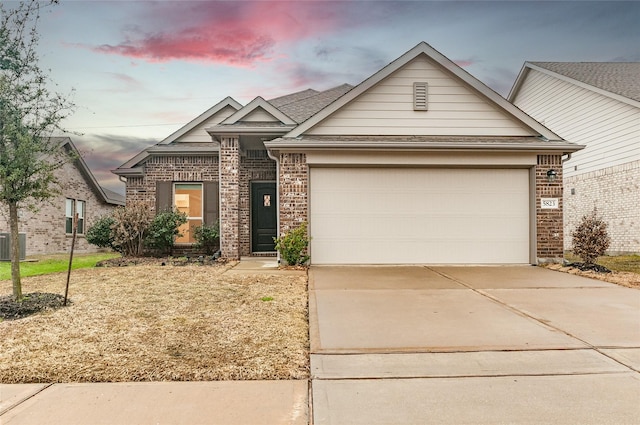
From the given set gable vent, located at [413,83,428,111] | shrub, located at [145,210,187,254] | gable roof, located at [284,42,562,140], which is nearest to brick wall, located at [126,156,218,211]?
shrub, located at [145,210,187,254]

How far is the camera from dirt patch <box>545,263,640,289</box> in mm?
7840

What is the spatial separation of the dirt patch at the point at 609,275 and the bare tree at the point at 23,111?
9.86 m

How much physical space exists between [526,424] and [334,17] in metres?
13.4

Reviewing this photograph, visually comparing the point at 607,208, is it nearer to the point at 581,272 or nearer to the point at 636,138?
the point at 636,138

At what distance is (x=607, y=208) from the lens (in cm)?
1512

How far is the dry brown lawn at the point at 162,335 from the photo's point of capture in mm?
3482

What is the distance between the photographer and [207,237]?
1245cm

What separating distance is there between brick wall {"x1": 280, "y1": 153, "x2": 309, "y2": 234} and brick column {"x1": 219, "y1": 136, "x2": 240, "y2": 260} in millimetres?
1935

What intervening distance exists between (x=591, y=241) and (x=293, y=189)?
6.96 meters

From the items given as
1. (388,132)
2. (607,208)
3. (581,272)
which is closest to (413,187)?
(388,132)

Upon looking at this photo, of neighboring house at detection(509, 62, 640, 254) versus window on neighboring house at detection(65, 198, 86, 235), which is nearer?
neighboring house at detection(509, 62, 640, 254)

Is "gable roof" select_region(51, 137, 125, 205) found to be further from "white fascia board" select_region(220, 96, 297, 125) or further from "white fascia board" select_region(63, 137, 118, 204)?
"white fascia board" select_region(220, 96, 297, 125)

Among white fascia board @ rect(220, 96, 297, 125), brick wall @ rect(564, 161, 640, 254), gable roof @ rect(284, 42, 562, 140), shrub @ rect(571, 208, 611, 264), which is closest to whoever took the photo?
shrub @ rect(571, 208, 611, 264)

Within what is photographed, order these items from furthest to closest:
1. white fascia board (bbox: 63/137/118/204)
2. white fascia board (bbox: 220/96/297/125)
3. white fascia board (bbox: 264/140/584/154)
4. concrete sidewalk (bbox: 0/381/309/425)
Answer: white fascia board (bbox: 63/137/118/204)
white fascia board (bbox: 220/96/297/125)
white fascia board (bbox: 264/140/584/154)
concrete sidewalk (bbox: 0/381/309/425)
